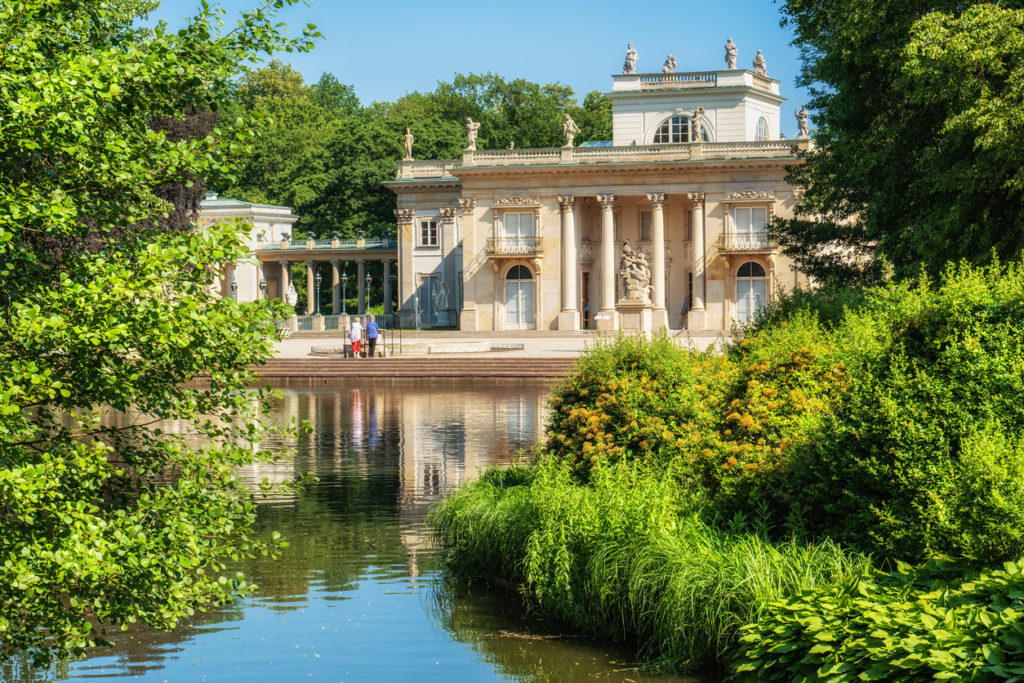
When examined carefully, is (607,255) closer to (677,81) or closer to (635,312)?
(677,81)

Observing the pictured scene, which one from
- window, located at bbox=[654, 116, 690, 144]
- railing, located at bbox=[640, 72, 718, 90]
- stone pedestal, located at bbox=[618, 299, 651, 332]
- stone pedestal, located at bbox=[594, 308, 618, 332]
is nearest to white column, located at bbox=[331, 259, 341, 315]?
stone pedestal, located at bbox=[594, 308, 618, 332]

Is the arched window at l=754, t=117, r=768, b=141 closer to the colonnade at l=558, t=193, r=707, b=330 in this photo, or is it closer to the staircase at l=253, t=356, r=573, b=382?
the colonnade at l=558, t=193, r=707, b=330

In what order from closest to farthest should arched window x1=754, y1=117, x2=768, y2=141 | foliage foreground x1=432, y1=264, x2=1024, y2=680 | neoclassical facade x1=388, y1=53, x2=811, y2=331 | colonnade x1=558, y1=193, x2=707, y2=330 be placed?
foliage foreground x1=432, y1=264, x2=1024, y2=680, neoclassical facade x1=388, y1=53, x2=811, y2=331, colonnade x1=558, y1=193, x2=707, y2=330, arched window x1=754, y1=117, x2=768, y2=141

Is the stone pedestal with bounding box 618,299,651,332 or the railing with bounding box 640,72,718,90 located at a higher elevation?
the railing with bounding box 640,72,718,90

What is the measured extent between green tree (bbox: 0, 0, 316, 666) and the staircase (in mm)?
30071

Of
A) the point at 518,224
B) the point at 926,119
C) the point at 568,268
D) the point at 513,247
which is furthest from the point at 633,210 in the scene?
the point at 926,119

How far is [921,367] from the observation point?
29.3 feet

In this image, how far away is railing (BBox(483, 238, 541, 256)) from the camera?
62.2 m

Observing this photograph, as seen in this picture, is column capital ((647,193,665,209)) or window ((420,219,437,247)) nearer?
column capital ((647,193,665,209))

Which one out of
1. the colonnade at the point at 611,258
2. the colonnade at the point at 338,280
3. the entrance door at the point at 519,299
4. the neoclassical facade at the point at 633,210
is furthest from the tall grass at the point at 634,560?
the colonnade at the point at 338,280

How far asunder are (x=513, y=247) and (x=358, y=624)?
174ft

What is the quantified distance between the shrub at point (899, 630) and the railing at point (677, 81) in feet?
193

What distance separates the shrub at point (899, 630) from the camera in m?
6.67

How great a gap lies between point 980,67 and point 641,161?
43245 millimetres
